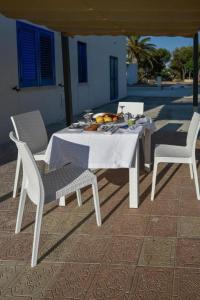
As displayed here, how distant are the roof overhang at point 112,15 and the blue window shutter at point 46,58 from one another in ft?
5.73

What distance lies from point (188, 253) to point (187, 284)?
45 centimetres

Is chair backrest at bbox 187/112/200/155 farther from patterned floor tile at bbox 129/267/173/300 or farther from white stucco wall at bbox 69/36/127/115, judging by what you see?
white stucco wall at bbox 69/36/127/115

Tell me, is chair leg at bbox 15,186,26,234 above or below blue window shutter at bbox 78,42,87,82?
below

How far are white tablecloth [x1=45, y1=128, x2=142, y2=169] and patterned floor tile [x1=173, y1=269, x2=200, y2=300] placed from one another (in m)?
1.35

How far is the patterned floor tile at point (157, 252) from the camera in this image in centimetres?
299

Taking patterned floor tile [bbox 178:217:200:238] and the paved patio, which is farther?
patterned floor tile [bbox 178:217:200:238]

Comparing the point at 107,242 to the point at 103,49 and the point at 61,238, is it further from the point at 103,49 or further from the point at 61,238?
the point at 103,49

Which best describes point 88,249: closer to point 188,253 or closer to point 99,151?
point 188,253

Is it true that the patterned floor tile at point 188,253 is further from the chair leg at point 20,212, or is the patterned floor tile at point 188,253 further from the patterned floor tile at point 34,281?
the chair leg at point 20,212

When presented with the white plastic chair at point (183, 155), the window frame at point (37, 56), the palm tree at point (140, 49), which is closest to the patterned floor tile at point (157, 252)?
the white plastic chair at point (183, 155)

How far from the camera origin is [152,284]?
2699mm

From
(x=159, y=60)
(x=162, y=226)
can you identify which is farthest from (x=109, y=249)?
(x=159, y=60)

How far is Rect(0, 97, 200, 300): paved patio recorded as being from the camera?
8.75 feet

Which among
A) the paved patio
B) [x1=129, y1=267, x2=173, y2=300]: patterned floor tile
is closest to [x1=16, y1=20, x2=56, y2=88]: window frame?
the paved patio
